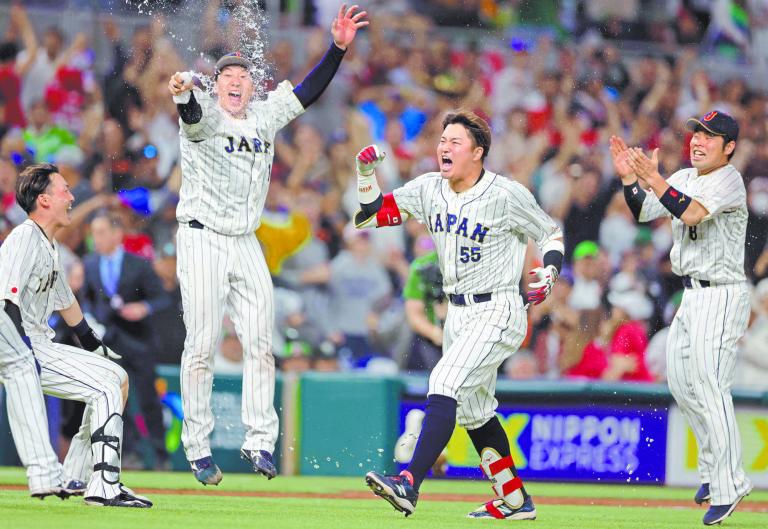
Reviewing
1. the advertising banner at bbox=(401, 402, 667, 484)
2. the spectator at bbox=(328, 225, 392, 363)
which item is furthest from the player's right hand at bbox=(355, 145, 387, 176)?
the spectator at bbox=(328, 225, 392, 363)

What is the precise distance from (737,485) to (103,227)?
19.3 ft

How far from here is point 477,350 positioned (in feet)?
23.1

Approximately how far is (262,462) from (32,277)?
5.54 feet

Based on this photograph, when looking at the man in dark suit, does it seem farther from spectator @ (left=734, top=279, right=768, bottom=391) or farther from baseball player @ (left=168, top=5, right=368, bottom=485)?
spectator @ (left=734, top=279, right=768, bottom=391)

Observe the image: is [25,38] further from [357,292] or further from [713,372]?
[713,372]

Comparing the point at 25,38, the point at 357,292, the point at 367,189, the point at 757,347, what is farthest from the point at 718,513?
the point at 25,38

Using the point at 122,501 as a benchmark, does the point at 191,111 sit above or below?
above

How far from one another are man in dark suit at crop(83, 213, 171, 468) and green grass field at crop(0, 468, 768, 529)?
60 cm

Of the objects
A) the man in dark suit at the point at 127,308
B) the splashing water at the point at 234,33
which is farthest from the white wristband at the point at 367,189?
the man in dark suit at the point at 127,308

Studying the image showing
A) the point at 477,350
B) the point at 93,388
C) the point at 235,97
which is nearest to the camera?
the point at 477,350

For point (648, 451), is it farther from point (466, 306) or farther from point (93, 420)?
point (93, 420)

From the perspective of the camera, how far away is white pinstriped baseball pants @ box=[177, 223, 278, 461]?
25.6ft

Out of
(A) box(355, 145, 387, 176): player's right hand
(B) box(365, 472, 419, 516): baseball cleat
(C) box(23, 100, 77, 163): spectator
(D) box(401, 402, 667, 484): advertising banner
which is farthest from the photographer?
(C) box(23, 100, 77, 163): spectator

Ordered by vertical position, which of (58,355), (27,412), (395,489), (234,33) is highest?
(234,33)
